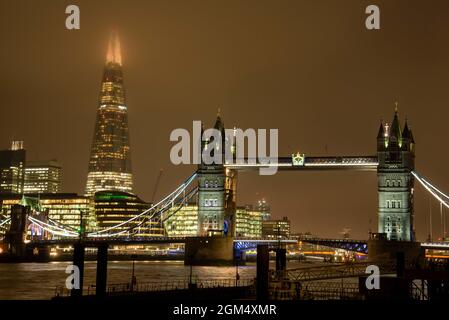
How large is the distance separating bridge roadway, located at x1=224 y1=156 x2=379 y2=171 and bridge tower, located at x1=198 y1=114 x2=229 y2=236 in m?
5.07

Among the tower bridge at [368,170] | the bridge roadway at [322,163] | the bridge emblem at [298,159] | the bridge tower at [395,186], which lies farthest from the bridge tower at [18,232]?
the bridge tower at [395,186]

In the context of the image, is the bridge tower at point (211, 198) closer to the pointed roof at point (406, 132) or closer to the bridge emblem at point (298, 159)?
the bridge emblem at point (298, 159)

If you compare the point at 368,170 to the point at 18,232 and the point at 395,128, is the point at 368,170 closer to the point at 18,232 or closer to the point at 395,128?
the point at 395,128

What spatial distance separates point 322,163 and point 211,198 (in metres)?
18.3

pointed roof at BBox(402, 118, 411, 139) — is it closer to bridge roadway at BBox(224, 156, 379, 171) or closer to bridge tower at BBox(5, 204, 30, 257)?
bridge roadway at BBox(224, 156, 379, 171)

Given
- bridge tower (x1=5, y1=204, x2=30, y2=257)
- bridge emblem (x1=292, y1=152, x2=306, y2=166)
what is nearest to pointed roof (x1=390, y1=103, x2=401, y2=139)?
bridge emblem (x1=292, y1=152, x2=306, y2=166)

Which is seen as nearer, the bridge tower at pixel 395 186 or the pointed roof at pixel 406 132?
the bridge tower at pixel 395 186

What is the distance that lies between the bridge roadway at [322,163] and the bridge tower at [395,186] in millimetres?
1922

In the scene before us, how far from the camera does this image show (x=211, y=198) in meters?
133

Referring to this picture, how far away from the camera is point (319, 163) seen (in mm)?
124938

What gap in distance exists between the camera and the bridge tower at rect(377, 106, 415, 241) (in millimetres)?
123188

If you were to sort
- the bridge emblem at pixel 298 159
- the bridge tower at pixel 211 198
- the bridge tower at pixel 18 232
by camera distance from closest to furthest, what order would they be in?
the bridge emblem at pixel 298 159 < the bridge tower at pixel 211 198 < the bridge tower at pixel 18 232

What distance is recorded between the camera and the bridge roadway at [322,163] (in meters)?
124

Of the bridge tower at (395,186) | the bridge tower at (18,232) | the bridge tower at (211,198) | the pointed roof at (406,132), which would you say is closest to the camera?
the bridge tower at (395,186)
